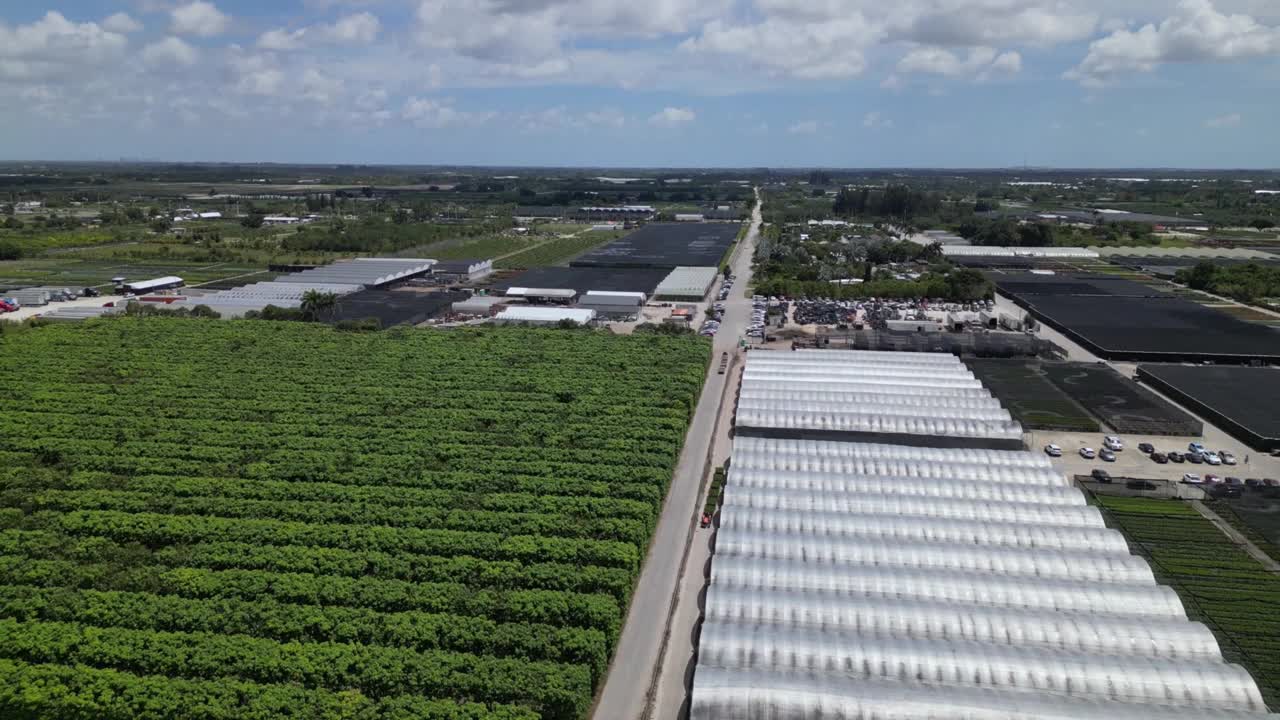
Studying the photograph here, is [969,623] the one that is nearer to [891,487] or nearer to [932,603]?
[932,603]

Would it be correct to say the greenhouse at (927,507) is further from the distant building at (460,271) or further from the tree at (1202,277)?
the tree at (1202,277)

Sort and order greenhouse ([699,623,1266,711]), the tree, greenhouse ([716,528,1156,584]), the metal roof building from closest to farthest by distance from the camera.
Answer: greenhouse ([699,623,1266,711]), greenhouse ([716,528,1156,584]), the metal roof building, the tree

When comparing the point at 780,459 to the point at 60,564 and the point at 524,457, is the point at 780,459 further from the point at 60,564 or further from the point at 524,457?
the point at 60,564

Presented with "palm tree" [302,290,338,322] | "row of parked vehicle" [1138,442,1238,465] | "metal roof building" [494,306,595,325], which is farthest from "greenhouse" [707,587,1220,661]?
"palm tree" [302,290,338,322]

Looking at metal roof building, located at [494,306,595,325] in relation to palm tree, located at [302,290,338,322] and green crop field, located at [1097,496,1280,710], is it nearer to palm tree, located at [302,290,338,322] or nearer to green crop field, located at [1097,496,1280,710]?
palm tree, located at [302,290,338,322]

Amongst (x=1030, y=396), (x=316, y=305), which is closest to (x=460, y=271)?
(x=316, y=305)

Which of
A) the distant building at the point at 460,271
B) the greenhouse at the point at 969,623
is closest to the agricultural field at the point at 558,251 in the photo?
the distant building at the point at 460,271

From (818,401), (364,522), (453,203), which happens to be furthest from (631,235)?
(364,522)
